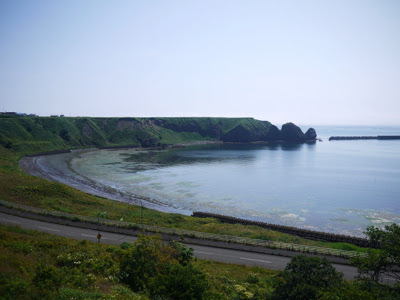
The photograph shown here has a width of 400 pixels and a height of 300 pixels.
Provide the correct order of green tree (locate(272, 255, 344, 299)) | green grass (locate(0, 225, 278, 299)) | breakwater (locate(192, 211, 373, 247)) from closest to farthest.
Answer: green grass (locate(0, 225, 278, 299)), green tree (locate(272, 255, 344, 299)), breakwater (locate(192, 211, 373, 247))

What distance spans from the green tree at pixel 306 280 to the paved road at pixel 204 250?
9.56 metres

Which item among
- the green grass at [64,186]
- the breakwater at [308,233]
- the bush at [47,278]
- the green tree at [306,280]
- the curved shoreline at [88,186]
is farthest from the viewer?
the curved shoreline at [88,186]

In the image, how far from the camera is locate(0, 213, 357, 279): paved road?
27109 millimetres

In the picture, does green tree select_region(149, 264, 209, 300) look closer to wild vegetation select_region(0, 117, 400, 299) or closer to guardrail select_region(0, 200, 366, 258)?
wild vegetation select_region(0, 117, 400, 299)

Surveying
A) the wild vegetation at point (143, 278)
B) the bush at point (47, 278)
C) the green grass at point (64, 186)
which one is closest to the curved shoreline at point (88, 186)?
the green grass at point (64, 186)

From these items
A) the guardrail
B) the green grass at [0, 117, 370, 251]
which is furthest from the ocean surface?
the guardrail

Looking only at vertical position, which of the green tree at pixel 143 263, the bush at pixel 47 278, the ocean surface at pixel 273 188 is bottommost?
the ocean surface at pixel 273 188

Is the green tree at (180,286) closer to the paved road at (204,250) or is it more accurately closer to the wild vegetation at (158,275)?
the wild vegetation at (158,275)

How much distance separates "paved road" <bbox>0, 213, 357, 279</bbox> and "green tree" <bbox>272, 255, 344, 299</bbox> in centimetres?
956

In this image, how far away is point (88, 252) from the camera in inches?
846

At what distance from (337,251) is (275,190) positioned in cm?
4620

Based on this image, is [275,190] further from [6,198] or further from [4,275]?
[4,275]

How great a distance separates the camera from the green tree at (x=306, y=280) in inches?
632

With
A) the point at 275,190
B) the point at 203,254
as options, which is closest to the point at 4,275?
the point at 203,254
